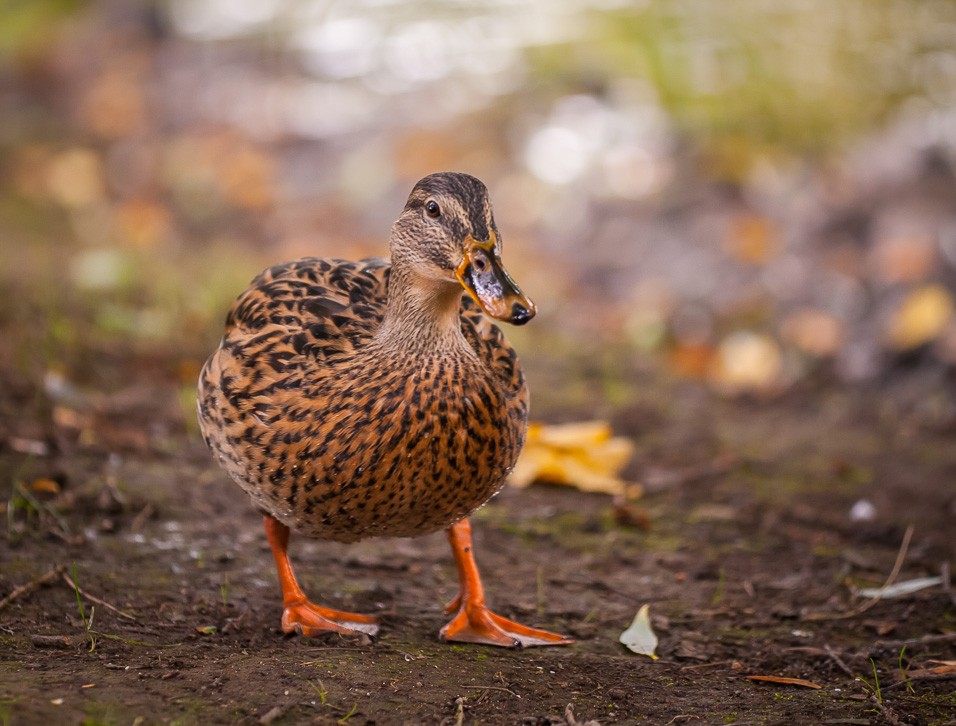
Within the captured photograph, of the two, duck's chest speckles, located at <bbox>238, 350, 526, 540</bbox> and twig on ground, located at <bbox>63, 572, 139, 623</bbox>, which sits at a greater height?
duck's chest speckles, located at <bbox>238, 350, 526, 540</bbox>

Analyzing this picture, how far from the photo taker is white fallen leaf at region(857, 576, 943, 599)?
3994 mm

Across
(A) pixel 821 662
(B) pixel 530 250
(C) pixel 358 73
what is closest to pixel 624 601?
(A) pixel 821 662

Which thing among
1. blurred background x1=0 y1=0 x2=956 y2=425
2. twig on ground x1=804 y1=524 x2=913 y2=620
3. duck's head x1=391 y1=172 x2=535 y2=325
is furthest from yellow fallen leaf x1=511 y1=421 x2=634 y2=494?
duck's head x1=391 y1=172 x2=535 y2=325

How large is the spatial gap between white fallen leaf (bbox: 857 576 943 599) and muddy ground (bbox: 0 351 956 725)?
0.09 ft

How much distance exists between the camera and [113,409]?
5.24 m

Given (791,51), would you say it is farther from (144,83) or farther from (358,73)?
(144,83)

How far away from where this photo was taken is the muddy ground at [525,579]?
9.90ft

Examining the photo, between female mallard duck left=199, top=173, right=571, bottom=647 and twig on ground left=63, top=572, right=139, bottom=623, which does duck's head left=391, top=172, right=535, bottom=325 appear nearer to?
female mallard duck left=199, top=173, right=571, bottom=647

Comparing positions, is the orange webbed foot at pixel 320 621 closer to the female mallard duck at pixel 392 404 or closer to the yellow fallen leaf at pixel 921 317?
the female mallard duck at pixel 392 404

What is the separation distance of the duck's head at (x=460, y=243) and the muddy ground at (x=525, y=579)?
106 centimetres

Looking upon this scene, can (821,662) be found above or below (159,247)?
below

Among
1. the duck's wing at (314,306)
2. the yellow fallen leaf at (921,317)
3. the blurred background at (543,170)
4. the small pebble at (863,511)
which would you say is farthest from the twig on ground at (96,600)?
the yellow fallen leaf at (921,317)

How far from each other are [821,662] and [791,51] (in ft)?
19.8

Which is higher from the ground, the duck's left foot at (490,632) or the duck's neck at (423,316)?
the duck's neck at (423,316)
